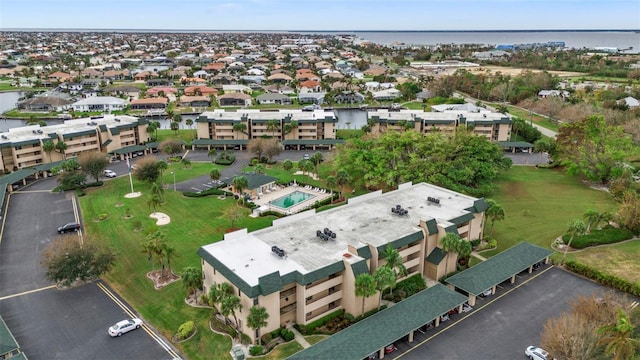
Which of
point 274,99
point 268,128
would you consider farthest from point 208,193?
point 274,99

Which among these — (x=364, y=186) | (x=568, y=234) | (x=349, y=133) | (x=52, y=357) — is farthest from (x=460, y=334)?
(x=349, y=133)

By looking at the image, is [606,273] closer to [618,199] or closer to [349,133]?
[618,199]

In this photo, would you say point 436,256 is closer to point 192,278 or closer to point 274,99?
point 192,278

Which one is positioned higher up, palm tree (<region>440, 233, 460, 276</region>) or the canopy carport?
palm tree (<region>440, 233, 460, 276</region>)

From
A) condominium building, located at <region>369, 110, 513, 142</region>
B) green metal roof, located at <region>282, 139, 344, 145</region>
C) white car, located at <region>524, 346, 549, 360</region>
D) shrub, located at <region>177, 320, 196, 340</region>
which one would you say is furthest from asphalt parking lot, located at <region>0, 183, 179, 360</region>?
condominium building, located at <region>369, 110, 513, 142</region>

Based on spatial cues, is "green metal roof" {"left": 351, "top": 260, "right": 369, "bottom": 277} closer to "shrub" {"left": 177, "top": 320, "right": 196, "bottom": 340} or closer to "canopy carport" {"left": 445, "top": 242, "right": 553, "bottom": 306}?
"canopy carport" {"left": 445, "top": 242, "right": 553, "bottom": 306}

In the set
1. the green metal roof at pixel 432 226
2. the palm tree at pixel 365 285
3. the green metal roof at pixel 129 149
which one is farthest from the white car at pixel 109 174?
the green metal roof at pixel 432 226
